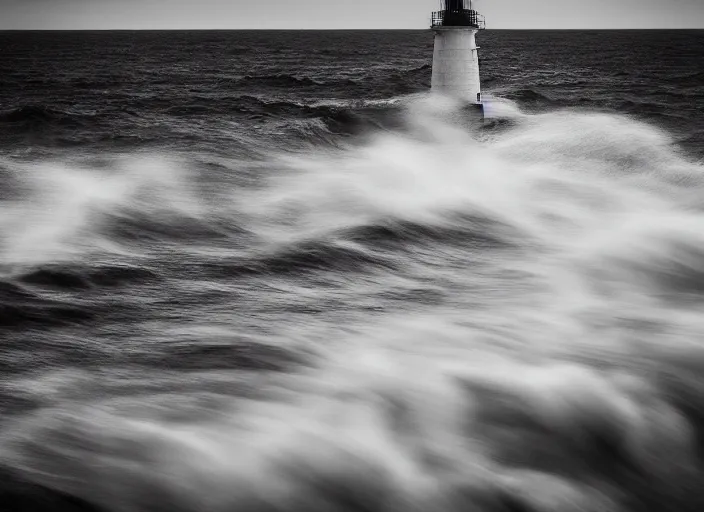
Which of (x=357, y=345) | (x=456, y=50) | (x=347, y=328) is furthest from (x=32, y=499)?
(x=456, y=50)

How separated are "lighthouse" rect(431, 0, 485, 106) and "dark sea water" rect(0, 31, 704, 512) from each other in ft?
11.6

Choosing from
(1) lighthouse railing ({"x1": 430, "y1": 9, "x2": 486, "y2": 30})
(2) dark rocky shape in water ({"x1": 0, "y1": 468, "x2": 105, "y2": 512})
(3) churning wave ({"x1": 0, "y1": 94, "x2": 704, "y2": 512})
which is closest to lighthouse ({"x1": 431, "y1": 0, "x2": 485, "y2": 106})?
(1) lighthouse railing ({"x1": 430, "y1": 9, "x2": 486, "y2": 30})

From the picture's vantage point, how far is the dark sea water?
578 centimetres

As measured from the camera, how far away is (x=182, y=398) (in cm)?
667

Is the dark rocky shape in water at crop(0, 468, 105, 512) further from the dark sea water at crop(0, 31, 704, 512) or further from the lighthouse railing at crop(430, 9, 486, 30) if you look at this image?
the lighthouse railing at crop(430, 9, 486, 30)

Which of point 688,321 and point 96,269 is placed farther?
point 96,269

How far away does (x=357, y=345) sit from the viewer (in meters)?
8.05

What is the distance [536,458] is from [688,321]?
3638mm

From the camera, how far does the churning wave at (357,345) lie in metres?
5.75

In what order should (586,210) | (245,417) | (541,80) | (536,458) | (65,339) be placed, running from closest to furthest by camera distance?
1. (536,458)
2. (245,417)
3. (65,339)
4. (586,210)
5. (541,80)

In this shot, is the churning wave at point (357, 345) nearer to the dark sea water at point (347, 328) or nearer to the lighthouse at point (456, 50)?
the dark sea water at point (347, 328)

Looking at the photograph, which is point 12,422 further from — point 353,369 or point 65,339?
point 353,369

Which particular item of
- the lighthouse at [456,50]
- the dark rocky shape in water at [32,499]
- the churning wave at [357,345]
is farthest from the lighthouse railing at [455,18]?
the dark rocky shape in water at [32,499]

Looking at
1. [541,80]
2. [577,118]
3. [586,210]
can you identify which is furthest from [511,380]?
[541,80]
